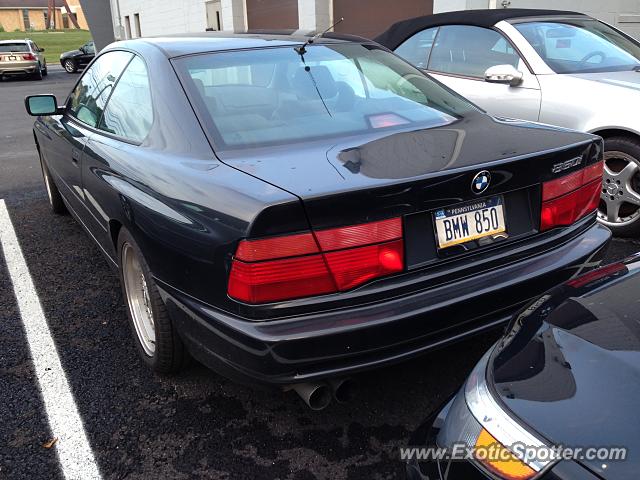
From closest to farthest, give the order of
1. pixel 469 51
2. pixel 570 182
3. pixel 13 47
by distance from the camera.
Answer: pixel 570 182
pixel 469 51
pixel 13 47

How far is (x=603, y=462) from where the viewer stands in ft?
3.78

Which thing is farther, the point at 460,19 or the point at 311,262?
the point at 460,19

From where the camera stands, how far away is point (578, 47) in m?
5.08

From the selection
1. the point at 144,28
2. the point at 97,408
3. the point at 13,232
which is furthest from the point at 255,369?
the point at 144,28

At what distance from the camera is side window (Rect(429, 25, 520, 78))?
5.07m

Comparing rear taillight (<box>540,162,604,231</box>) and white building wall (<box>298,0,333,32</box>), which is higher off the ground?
white building wall (<box>298,0,333,32</box>)

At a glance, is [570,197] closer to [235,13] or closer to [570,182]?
[570,182]

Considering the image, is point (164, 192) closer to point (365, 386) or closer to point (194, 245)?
point (194, 245)

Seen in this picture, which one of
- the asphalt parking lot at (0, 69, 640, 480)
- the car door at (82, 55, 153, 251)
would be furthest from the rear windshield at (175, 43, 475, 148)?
the asphalt parking lot at (0, 69, 640, 480)

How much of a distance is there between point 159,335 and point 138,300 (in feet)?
1.58

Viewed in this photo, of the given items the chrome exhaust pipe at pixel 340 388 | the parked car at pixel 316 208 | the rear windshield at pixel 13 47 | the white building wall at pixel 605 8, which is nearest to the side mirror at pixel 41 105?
the parked car at pixel 316 208

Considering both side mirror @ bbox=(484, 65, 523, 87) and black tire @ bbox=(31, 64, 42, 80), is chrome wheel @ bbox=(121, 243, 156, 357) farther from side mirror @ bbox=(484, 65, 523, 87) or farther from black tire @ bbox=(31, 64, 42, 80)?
black tire @ bbox=(31, 64, 42, 80)

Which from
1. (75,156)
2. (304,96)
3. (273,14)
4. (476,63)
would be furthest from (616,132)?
(273,14)

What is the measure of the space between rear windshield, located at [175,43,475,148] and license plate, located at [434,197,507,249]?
573 mm
